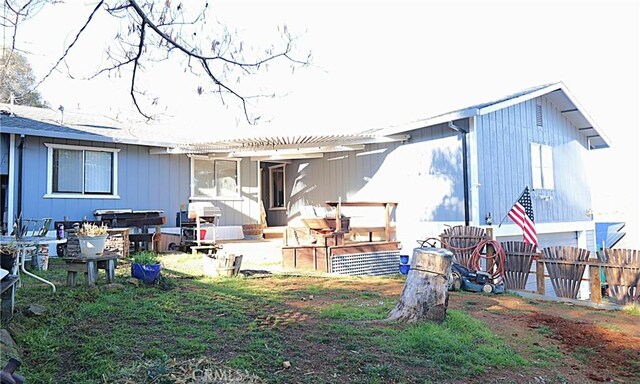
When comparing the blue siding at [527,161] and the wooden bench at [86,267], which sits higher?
the blue siding at [527,161]

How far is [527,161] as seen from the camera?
11.0 metres

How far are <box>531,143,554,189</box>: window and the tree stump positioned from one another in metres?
7.68

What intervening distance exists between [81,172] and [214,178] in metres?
3.50

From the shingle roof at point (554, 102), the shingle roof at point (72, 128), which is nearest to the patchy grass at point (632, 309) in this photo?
the shingle roof at point (554, 102)

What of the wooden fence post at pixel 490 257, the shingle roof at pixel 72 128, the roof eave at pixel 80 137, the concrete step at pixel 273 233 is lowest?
the wooden fence post at pixel 490 257

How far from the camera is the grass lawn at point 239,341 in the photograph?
10.4 feet

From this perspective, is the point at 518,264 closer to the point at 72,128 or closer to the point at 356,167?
the point at 356,167

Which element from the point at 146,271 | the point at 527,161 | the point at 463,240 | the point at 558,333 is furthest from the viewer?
the point at 527,161

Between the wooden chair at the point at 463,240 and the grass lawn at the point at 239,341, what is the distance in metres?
3.64

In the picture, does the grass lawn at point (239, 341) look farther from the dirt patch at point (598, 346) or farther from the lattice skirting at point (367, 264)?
the lattice skirting at point (367, 264)

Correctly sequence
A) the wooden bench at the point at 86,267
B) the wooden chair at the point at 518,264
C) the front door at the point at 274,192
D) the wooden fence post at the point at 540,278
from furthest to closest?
the front door at the point at 274,192
the wooden chair at the point at 518,264
the wooden fence post at the point at 540,278
the wooden bench at the point at 86,267

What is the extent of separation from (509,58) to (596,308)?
423 inches

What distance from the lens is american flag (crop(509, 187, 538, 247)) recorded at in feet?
30.0

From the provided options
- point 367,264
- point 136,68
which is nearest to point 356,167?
point 367,264
